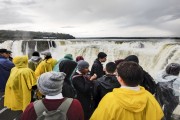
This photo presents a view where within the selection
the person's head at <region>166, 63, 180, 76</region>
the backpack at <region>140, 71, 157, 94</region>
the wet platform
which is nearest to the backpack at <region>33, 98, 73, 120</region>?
the backpack at <region>140, 71, 157, 94</region>

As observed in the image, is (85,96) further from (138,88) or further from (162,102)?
(138,88)

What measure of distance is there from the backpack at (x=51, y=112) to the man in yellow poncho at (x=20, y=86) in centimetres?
239

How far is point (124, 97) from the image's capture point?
9.21 ft

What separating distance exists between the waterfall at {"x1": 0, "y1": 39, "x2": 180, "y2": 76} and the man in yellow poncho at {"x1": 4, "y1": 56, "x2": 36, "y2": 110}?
15.8 metres

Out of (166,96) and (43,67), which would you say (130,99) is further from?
(43,67)

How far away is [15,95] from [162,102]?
248cm

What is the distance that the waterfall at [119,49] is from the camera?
22453mm

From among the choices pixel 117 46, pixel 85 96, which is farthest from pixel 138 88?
pixel 117 46

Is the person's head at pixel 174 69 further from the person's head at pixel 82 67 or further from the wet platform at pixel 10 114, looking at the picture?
the wet platform at pixel 10 114

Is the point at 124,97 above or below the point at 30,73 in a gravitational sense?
above

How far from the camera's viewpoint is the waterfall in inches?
884

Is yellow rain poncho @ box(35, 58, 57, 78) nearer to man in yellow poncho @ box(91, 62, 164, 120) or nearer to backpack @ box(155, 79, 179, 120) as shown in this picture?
backpack @ box(155, 79, 179, 120)

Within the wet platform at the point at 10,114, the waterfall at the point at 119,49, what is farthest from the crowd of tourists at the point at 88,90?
the waterfall at the point at 119,49

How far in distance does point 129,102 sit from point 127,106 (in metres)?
0.04
